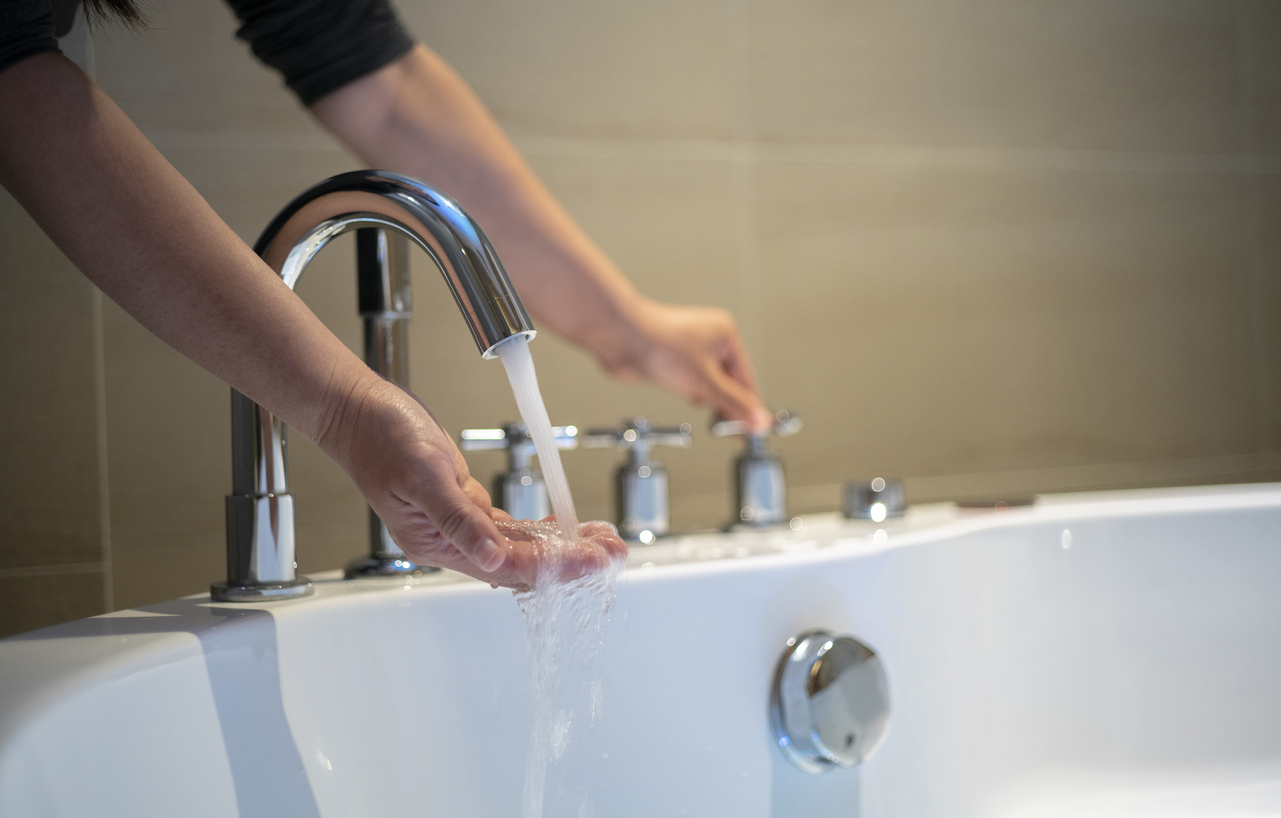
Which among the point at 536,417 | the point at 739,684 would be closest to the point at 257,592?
the point at 536,417

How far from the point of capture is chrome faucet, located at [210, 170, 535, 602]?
0.43m

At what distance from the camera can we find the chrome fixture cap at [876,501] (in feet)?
2.81

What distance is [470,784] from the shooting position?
552mm

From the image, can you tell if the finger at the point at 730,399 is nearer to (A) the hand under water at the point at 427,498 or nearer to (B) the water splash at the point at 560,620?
(B) the water splash at the point at 560,620

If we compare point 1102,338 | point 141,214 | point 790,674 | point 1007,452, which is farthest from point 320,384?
point 1102,338

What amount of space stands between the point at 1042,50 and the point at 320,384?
96 cm

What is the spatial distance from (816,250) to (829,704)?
51 cm

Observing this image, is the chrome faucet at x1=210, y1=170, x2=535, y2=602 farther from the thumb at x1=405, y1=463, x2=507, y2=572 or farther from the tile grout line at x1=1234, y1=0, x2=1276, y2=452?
the tile grout line at x1=1234, y1=0, x2=1276, y2=452

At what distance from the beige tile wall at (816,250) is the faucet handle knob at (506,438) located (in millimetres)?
163

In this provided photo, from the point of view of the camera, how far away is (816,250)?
98cm

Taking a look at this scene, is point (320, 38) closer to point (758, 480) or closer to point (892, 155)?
point (758, 480)

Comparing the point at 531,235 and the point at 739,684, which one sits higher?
the point at 531,235

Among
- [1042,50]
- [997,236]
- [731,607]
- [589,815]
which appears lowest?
[589,815]

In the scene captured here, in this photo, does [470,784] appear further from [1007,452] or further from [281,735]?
[1007,452]
